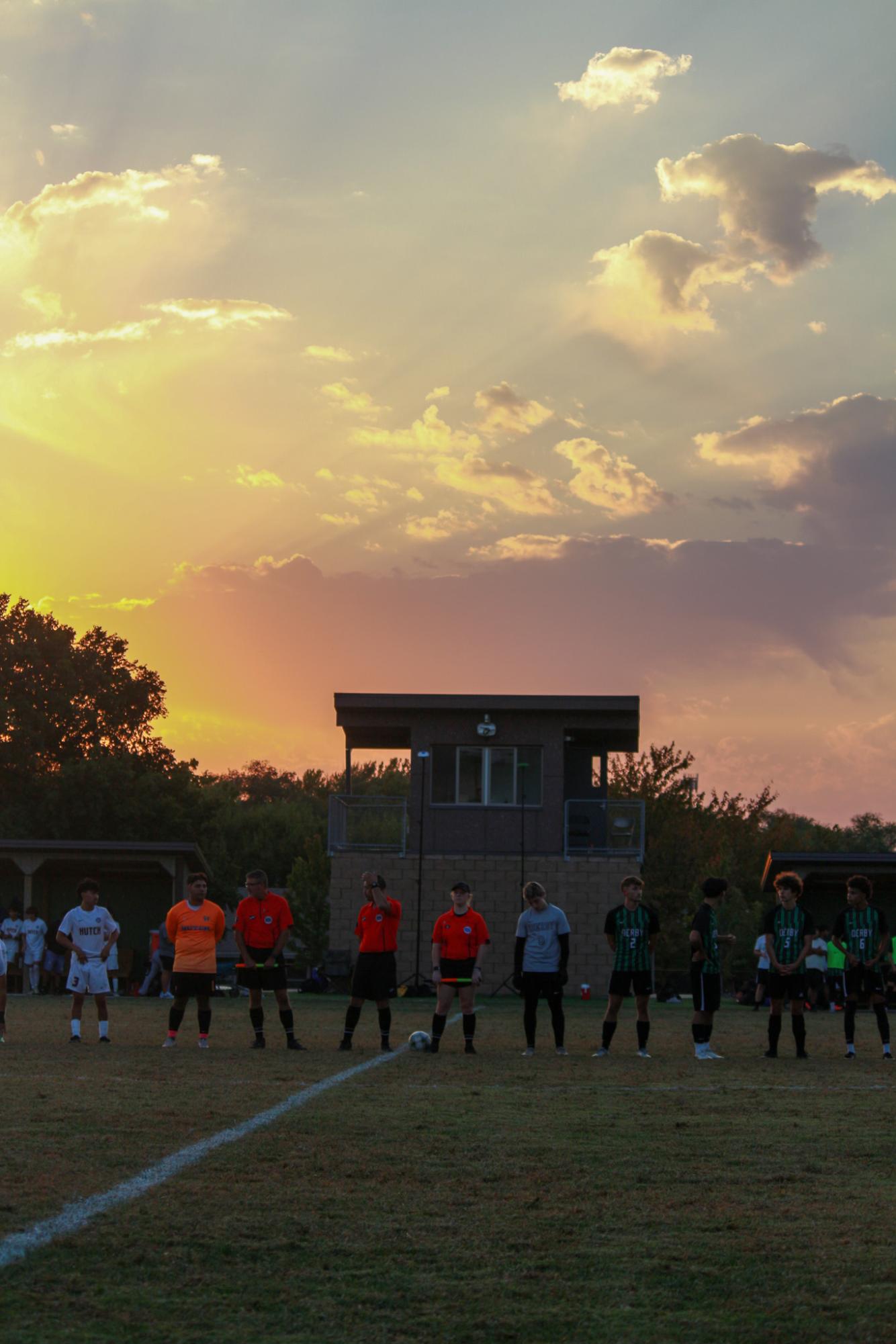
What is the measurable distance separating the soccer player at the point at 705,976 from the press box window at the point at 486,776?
22.2 metres

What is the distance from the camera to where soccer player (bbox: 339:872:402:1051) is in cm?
1523

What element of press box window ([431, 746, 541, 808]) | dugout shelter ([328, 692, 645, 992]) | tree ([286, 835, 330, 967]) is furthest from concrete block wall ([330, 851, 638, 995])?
tree ([286, 835, 330, 967])

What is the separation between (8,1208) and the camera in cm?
579

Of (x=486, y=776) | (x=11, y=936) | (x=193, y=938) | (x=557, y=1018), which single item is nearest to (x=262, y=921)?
(x=193, y=938)

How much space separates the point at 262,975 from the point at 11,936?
61.5 ft

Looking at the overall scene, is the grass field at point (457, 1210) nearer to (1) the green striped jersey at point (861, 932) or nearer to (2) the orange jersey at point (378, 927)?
(2) the orange jersey at point (378, 927)

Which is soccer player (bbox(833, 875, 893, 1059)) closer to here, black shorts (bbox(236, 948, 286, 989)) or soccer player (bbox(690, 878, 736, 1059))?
soccer player (bbox(690, 878, 736, 1059))

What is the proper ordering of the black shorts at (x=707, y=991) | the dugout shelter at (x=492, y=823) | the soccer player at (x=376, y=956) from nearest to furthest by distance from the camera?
the black shorts at (x=707, y=991) → the soccer player at (x=376, y=956) → the dugout shelter at (x=492, y=823)

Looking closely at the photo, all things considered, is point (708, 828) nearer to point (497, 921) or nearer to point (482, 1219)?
point (497, 921)

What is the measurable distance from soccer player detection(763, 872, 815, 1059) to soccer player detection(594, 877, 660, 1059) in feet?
3.84

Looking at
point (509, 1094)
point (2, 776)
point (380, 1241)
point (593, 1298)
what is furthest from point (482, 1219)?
point (2, 776)

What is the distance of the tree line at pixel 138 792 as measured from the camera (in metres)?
58.0

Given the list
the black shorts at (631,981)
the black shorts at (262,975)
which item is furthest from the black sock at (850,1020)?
the black shorts at (262,975)

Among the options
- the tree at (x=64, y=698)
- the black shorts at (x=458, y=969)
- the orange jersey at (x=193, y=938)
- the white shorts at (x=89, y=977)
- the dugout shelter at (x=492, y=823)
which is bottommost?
the white shorts at (x=89, y=977)
